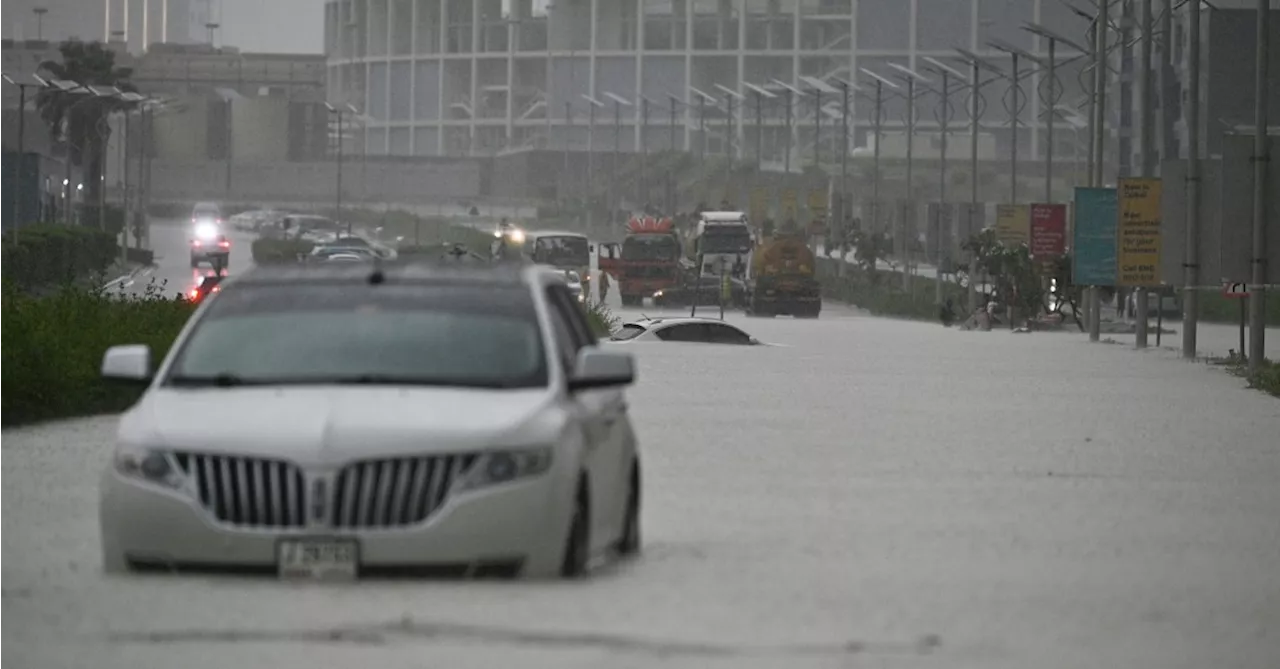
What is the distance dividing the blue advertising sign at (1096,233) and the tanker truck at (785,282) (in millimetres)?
28412

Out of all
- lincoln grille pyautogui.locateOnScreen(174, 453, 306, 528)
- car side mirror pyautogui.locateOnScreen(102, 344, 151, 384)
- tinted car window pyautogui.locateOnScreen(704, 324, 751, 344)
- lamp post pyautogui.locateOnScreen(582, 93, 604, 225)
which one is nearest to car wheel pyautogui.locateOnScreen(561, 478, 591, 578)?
lincoln grille pyautogui.locateOnScreen(174, 453, 306, 528)

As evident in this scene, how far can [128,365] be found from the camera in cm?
1181

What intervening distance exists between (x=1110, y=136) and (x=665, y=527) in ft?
391

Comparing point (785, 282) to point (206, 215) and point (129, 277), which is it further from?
point (206, 215)

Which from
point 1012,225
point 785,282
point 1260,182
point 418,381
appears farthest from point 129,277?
point 418,381

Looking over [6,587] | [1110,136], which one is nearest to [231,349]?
[6,587]

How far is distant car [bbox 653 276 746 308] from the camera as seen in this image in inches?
3462

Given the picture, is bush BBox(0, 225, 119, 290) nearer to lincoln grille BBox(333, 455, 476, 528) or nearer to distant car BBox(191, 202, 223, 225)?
distant car BBox(191, 202, 223, 225)

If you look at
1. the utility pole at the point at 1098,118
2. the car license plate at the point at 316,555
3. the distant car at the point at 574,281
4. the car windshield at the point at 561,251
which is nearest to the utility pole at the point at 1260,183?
the utility pole at the point at 1098,118

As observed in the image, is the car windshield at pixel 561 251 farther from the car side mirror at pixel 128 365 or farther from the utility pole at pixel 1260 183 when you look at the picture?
the car side mirror at pixel 128 365

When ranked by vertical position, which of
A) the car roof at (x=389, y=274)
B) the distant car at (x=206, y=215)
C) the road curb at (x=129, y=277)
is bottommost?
the road curb at (x=129, y=277)

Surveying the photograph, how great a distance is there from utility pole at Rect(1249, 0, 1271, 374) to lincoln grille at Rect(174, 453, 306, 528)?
97.5 feet

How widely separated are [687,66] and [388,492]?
175m

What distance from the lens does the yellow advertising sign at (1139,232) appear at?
49.9 m
